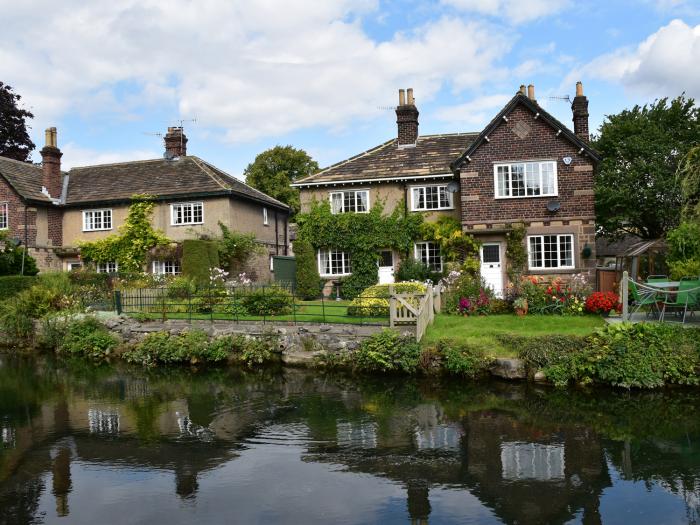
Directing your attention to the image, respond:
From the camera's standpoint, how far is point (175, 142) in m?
33.7

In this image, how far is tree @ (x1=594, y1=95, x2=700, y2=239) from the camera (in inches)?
1212

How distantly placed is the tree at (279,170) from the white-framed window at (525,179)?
2948 centimetres

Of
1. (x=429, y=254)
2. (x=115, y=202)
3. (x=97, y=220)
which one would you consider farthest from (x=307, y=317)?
(x=97, y=220)

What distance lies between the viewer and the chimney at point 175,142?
110ft

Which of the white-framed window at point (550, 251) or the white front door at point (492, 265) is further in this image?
the white front door at point (492, 265)

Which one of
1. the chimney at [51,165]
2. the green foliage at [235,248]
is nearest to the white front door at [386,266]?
the green foliage at [235,248]

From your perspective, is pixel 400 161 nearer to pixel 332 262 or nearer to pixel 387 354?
pixel 332 262

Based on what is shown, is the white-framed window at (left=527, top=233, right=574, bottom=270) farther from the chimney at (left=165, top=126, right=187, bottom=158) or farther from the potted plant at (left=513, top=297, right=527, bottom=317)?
the chimney at (left=165, top=126, right=187, bottom=158)

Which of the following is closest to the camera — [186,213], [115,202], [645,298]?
[645,298]

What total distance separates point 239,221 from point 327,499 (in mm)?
24111

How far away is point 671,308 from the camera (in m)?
16.9

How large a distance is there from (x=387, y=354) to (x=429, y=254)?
1164 cm

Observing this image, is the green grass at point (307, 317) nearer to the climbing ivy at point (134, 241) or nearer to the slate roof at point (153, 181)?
the climbing ivy at point (134, 241)

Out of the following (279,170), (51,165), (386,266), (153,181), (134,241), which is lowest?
(386,266)
